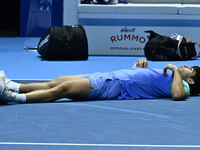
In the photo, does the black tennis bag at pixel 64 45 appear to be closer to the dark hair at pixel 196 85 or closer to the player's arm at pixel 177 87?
the dark hair at pixel 196 85

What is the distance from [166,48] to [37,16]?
3.61 m

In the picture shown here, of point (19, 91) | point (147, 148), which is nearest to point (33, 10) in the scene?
point (19, 91)

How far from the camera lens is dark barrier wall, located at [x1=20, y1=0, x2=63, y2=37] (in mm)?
10039

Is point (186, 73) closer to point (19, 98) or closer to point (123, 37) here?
point (19, 98)

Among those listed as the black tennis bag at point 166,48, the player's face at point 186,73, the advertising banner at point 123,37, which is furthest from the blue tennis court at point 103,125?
the advertising banner at point 123,37

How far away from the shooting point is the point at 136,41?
799 cm

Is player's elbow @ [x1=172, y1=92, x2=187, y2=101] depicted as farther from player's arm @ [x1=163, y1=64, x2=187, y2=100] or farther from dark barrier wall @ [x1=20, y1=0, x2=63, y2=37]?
dark barrier wall @ [x1=20, y1=0, x2=63, y2=37]

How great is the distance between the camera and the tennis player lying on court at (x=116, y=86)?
438 cm

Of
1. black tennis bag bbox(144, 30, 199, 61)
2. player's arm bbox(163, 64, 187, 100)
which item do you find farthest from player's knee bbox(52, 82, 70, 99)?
black tennis bag bbox(144, 30, 199, 61)

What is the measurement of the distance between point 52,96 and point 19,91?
39 cm

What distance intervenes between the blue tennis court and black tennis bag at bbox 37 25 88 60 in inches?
105

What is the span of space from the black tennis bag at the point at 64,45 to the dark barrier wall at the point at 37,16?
2773mm

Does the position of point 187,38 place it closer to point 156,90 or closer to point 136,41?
point 136,41

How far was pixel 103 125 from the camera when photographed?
146 inches
